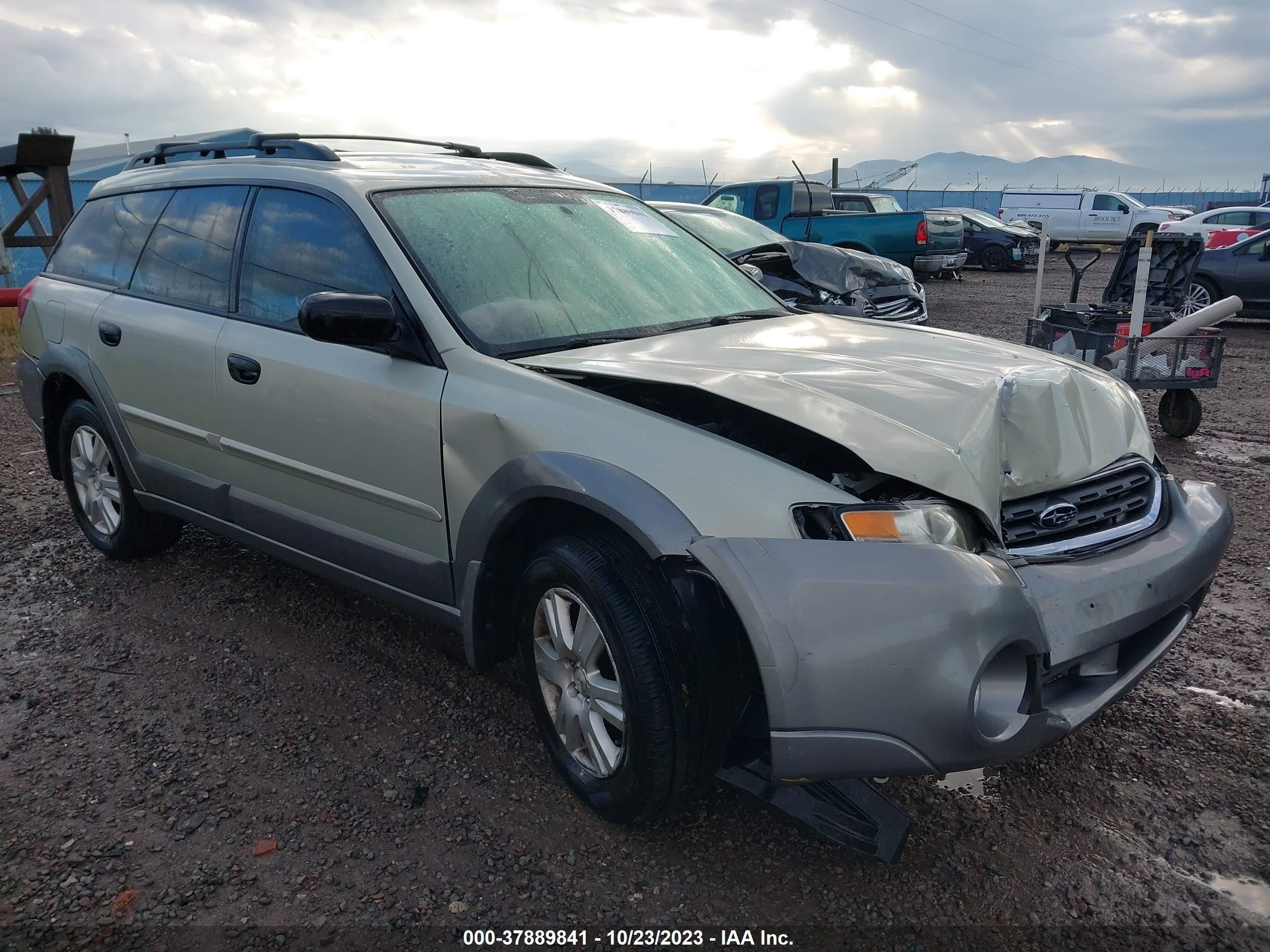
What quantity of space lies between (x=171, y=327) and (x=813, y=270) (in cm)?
638

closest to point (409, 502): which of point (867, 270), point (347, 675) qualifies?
point (347, 675)

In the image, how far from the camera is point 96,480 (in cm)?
453

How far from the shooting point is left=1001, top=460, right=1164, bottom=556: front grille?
242cm

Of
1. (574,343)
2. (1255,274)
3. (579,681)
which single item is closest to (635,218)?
(574,343)

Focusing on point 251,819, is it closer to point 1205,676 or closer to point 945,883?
point 945,883

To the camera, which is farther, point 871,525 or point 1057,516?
point 1057,516

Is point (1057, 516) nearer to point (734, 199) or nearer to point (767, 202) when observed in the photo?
point (767, 202)

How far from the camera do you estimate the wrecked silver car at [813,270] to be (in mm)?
8500

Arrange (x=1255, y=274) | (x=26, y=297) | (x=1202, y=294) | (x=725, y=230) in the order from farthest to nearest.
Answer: (x=1202, y=294)
(x=1255, y=274)
(x=725, y=230)
(x=26, y=297)

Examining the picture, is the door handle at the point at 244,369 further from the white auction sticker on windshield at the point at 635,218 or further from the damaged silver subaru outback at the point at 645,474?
the white auction sticker on windshield at the point at 635,218

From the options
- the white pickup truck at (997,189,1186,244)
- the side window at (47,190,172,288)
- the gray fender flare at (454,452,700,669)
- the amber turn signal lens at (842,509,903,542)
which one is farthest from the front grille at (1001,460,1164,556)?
the white pickup truck at (997,189,1186,244)

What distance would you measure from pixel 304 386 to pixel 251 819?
135 centimetres

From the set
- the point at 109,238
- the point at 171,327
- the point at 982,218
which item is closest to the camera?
the point at 171,327

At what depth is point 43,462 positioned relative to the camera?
6613mm
